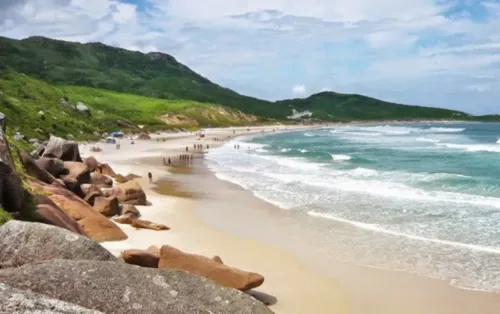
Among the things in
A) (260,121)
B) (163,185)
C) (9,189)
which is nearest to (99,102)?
(260,121)

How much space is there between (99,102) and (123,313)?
129 metres

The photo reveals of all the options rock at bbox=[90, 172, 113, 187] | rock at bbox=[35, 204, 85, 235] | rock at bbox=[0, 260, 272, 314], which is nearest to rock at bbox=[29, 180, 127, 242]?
rock at bbox=[35, 204, 85, 235]

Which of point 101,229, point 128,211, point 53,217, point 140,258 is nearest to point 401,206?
point 128,211

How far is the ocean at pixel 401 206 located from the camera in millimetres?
16953

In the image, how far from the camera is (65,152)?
90.8 ft

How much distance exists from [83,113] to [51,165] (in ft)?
236

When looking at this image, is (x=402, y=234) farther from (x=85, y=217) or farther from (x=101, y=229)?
(x=85, y=217)

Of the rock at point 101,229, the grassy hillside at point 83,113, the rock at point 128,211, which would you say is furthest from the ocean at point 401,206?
the grassy hillside at point 83,113

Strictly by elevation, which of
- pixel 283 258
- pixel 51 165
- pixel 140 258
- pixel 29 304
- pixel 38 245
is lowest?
pixel 283 258

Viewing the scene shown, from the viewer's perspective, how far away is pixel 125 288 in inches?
229

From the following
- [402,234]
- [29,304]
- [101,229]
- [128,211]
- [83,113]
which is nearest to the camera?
[29,304]

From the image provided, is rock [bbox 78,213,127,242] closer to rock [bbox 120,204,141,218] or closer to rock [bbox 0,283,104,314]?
rock [bbox 120,204,141,218]

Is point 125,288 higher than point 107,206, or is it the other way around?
point 125,288

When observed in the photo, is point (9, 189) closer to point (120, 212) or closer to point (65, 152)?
point (120, 212)
